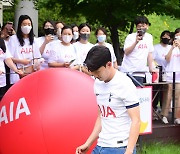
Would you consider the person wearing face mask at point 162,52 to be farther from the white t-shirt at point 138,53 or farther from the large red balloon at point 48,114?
the large red balloon at point 48,114

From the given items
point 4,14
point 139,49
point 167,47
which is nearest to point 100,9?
point 167,47

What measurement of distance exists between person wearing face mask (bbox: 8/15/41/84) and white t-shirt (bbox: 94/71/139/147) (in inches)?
145

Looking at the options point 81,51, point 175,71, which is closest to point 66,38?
point 81,51

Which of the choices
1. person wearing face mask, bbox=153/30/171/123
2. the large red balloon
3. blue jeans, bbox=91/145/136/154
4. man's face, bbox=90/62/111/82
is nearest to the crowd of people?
person wearing face mask, bbox=153/30/171/123

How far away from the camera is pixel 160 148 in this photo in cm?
905

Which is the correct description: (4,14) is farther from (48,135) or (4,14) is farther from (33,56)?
(48,135)

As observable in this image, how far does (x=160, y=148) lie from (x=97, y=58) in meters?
4.82

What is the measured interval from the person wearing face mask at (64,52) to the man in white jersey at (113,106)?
12.4ft

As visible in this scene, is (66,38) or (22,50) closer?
(22,50)

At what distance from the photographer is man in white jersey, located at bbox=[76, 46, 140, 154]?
4.63 m

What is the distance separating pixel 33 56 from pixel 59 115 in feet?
7.40

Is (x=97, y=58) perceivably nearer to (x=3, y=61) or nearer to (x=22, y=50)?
(x=3, y=61)

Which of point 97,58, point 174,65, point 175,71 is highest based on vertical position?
point 97,58

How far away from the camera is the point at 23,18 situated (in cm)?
852
